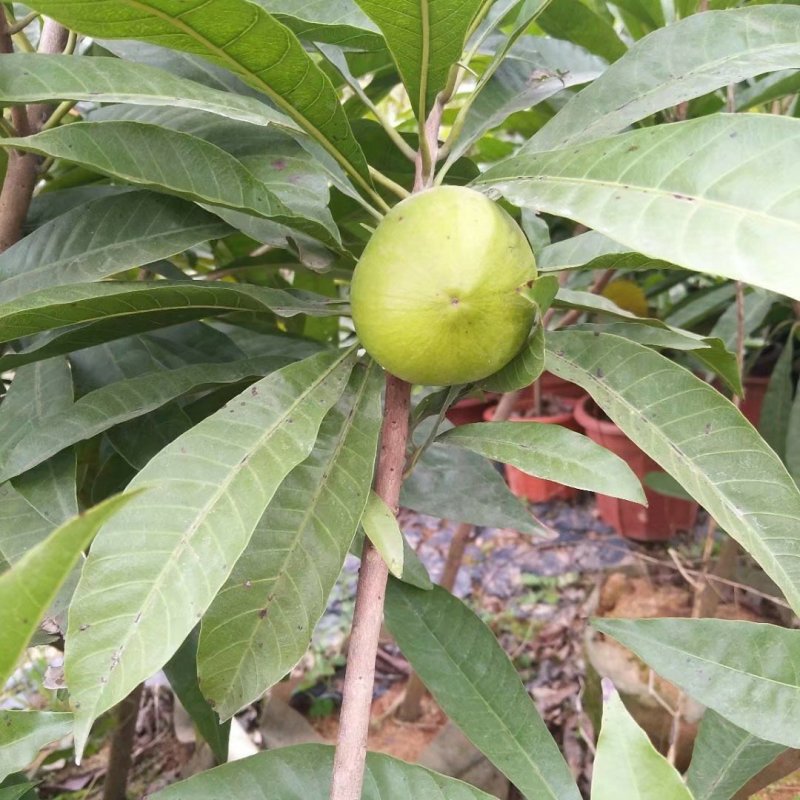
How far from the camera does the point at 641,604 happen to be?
58.2 inches

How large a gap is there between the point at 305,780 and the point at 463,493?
0.30m

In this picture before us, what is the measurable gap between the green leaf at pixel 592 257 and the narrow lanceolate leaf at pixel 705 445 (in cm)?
6

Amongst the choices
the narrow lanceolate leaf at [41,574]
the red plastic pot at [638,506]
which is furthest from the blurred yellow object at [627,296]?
the narrow lanceolate leaf at [41,574]

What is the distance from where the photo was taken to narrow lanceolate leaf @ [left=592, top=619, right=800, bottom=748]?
540 millimetres

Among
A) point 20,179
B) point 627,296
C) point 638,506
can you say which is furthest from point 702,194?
point 638,506

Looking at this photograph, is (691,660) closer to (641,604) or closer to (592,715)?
(592,715)

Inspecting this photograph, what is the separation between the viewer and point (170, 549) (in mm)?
412

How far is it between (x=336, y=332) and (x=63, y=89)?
646 mm

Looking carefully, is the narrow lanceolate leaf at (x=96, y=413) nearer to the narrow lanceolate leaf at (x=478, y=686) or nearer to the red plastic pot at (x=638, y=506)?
the narrow lanceolate leaf at (x=478, y=686)

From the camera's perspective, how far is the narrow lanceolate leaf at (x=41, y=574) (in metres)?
0.27

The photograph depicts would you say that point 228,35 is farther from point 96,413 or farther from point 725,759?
point 725,759

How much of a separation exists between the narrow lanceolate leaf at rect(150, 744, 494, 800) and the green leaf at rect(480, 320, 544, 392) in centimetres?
31

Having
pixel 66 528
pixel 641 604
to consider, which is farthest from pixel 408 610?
pixel 641 604

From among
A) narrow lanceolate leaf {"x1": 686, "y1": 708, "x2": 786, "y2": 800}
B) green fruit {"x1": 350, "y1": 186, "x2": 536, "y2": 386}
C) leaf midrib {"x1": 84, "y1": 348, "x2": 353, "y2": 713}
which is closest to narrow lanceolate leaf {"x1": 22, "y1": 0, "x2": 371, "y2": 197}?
green fruit {"x1": 350, "y1": 186, "x2": 536, "y2": 386}
